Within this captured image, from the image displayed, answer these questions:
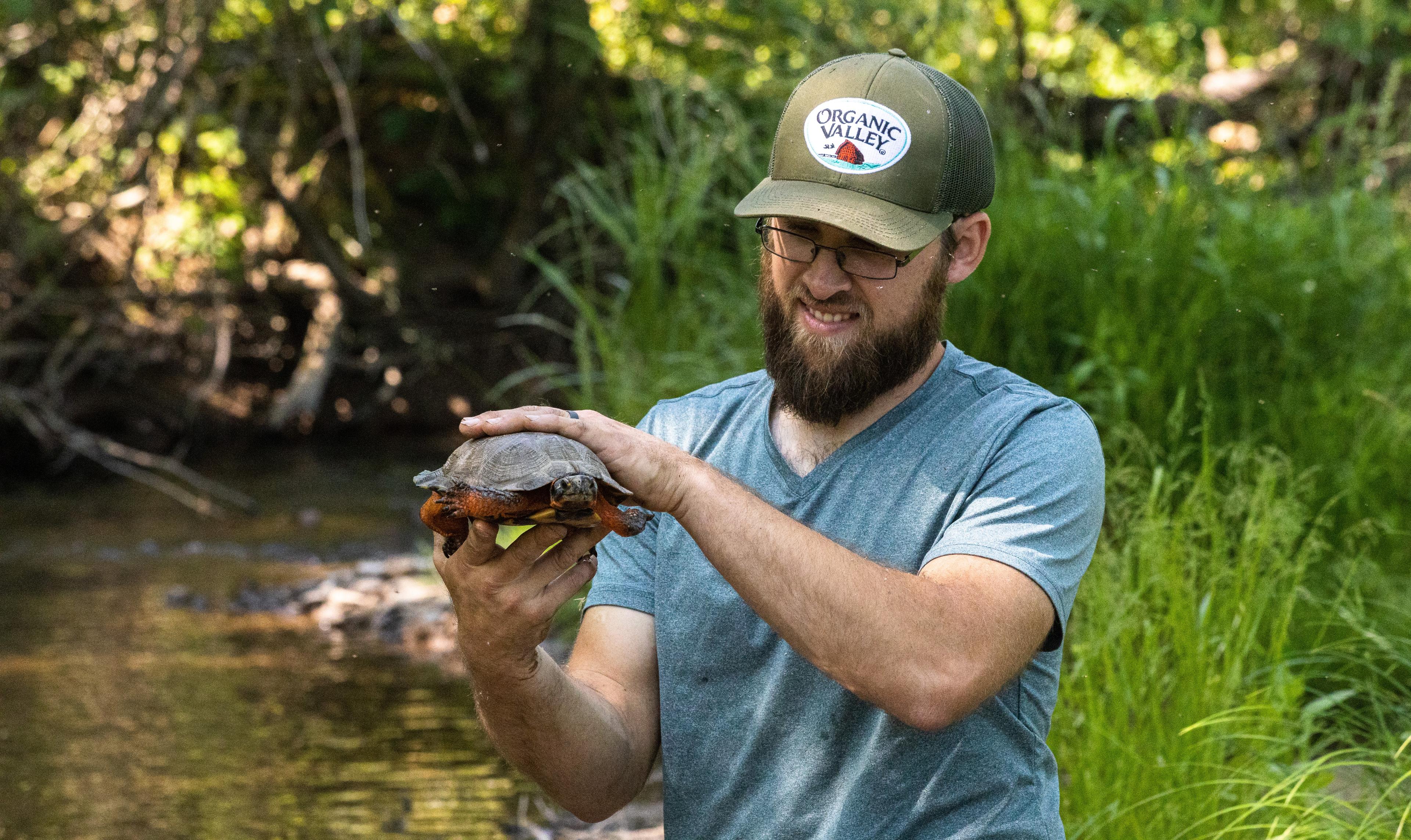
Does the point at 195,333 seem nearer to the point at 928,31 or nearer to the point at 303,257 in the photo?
the point at 303,257

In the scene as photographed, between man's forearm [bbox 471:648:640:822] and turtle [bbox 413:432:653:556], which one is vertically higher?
turtle [bbox 413:432:653:556]

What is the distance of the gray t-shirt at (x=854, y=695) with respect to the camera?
1.83 m

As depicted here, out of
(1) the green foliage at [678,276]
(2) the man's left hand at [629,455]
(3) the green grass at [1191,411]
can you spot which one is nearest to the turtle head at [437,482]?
(2) the man's left hand at [629,455]

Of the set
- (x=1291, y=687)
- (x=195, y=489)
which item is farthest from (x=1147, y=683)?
(x=195, y=489)

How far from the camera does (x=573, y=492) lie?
166 cm

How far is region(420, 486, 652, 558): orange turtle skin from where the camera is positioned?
1.71 metres

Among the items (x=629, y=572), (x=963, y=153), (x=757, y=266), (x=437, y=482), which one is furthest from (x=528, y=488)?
(x=757, y=266)

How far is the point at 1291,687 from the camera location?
2816 mm

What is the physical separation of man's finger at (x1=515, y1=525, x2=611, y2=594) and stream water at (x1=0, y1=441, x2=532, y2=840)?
2.31 m

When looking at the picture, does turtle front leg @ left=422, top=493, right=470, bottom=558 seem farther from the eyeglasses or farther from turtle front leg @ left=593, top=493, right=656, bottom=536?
the eyeglasses

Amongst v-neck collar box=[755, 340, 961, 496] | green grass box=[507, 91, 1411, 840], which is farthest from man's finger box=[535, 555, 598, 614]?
green grass box=[507, 91, 1411, 840]

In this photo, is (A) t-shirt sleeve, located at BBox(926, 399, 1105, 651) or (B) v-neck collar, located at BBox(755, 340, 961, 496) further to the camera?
(B) v-neck collar, located at BBox(755, 340, 961, 496)

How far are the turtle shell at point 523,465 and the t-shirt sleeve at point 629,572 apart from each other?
40 centimetres

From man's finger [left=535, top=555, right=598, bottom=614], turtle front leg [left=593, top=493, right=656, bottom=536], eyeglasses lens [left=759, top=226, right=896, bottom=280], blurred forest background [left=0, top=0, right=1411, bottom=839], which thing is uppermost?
eyeglasses lens [left=759, top=226, right=896, bottom=280]
